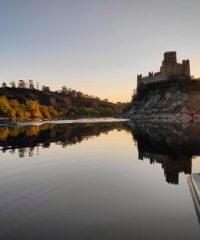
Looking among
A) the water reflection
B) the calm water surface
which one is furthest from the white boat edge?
the water reflection

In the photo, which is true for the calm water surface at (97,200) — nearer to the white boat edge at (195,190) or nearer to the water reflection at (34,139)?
the white boat edge at (195,190)

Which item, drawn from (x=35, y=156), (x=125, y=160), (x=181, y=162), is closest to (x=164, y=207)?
(x=181, y=162)

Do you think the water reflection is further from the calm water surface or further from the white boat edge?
the white boat edge

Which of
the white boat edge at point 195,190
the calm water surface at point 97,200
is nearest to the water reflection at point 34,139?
the calm water surface at point 97,200

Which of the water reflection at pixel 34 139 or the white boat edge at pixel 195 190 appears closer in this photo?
the white boat edge at pixel 195 190

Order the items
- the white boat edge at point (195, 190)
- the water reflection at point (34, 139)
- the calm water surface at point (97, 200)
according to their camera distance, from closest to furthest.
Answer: the calm water surface at point (97, 200), the white boat edge at point (195, 190), the water reflection at point (34, 139)

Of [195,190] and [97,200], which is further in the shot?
[97,200]

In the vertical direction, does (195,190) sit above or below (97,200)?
above

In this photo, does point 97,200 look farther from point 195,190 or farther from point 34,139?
point 34,139

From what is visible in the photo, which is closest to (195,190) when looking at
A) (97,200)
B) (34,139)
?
(97,200)

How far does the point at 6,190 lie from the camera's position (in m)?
25.0

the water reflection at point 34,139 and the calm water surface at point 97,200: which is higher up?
the water reflection at point 34,139

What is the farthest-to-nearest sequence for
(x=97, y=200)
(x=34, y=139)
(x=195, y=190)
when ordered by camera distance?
(x=34, y=139), (x=97, y=200), (x=195, y=190)

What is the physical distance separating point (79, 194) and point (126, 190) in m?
3.41
